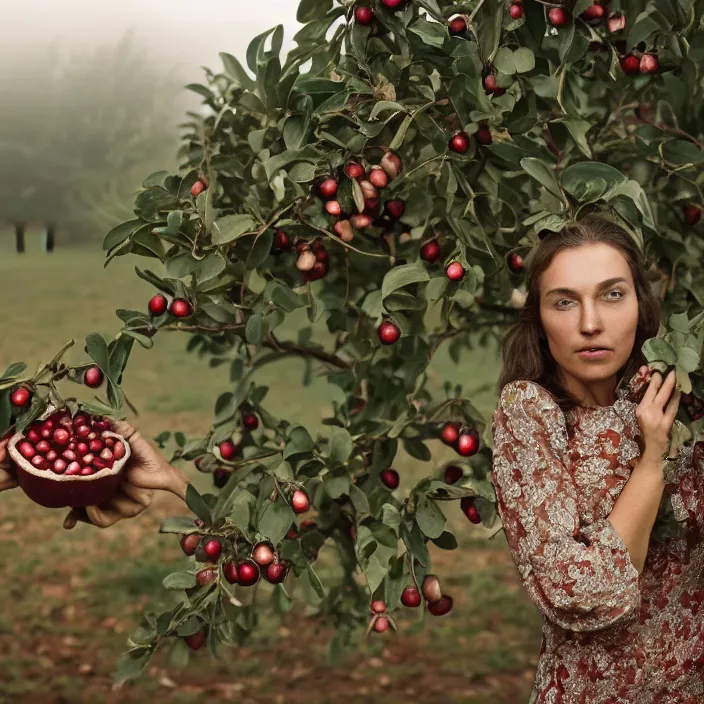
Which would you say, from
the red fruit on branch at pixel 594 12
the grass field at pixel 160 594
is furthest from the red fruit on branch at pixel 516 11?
the grass field at pixel 160 594

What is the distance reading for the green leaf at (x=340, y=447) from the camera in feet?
5.32

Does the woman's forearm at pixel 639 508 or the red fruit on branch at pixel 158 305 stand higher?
the red fruit on branch at pixel 158 305

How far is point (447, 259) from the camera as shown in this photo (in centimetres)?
158

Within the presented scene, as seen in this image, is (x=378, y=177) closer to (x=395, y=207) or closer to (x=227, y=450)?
(x=395, y=207)

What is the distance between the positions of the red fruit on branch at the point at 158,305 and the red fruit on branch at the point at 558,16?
29.5 inches

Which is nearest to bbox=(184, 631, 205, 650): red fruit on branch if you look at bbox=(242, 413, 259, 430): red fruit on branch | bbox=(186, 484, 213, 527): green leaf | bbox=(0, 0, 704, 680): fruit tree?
bbox=(0, 0, 704, 680): fruit tree

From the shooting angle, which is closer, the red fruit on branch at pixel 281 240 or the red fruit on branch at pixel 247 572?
the red fruit on branch at pixel 247 572

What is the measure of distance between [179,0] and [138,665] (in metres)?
4.40

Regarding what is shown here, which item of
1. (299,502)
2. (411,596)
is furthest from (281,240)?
(411,596)

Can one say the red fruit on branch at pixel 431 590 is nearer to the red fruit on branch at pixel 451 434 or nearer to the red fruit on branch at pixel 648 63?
the red fruit on branch at pixel 451 434

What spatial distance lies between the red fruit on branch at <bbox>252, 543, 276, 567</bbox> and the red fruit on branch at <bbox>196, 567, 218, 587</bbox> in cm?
13

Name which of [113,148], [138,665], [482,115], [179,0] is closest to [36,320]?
[113,148]

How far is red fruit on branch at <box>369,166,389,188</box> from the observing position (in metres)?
1.56

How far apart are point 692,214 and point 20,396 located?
1.26 metres
